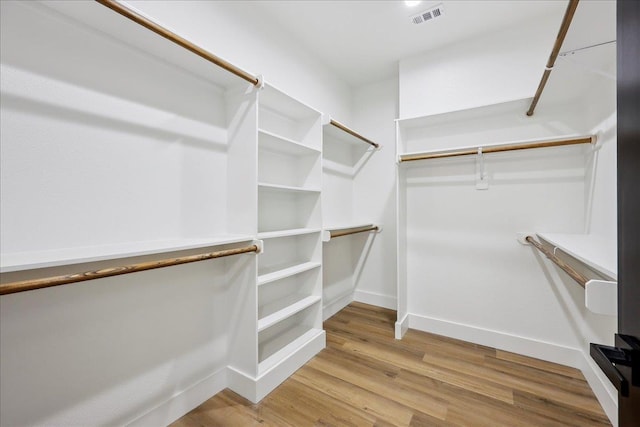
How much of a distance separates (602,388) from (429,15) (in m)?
2.73

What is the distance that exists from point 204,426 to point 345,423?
0.75m

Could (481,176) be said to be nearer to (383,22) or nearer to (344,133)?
(344,133)

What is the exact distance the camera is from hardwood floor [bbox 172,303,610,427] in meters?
1.46

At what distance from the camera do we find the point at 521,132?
7.12 feet

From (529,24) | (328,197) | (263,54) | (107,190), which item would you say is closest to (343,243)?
(328,197)

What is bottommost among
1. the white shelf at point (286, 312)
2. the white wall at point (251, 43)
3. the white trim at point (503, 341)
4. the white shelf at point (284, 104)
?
the white trim at point (503, 341)

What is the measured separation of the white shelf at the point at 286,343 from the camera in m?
1.74

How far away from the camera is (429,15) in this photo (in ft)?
6.83

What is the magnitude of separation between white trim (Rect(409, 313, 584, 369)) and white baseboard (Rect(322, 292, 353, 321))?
0.76m

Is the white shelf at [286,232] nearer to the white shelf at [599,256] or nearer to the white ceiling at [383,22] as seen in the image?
the white shelf at [599,256]

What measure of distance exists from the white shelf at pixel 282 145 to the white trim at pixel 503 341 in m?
1.84

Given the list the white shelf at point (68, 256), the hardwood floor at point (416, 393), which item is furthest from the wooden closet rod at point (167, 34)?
the hardwood floor at point (416, 393)

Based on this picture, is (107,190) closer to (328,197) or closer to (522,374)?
(328,197)

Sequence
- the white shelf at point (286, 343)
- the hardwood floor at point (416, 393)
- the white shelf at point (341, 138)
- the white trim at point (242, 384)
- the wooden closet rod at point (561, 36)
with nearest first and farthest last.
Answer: the wooden closet rod at point (561, 36) < the hardwood floor at point (416, 393) < the white trim at point (242, 384) < the white shelf at point (286, 343) < the white shelf at point (341, 138)
